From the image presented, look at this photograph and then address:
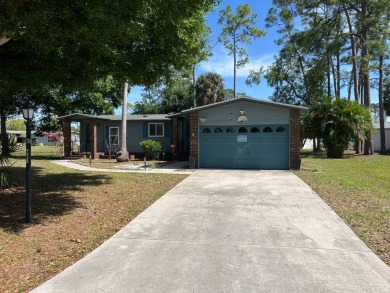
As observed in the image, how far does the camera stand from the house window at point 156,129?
2202 cm

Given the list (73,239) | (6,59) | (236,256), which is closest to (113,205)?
(73,239)

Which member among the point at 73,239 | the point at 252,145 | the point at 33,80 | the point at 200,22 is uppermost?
the point at 200,22

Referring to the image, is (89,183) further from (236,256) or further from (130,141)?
(130,141)

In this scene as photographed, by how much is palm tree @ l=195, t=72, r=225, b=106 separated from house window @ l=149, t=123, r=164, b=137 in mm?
10856

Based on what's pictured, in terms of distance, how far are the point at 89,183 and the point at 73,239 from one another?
18.0ft

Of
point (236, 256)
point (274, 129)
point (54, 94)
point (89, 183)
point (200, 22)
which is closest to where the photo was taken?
point (236, 256)

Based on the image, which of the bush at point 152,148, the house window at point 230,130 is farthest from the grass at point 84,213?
the bush at point 152,148

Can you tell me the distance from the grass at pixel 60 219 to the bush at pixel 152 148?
843 cm

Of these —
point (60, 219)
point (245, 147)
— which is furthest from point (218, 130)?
point (60, 219)

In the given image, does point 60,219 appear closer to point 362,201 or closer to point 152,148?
point 362,201

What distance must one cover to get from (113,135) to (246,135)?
37.6 feet

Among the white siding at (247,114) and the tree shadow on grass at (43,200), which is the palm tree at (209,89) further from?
the tree shadow on grass at (43,200)

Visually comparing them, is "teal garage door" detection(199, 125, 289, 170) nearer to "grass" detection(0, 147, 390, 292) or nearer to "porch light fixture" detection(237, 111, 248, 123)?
"porch light fixture" detection(237, 111, 248, 123)

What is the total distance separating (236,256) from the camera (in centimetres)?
430
